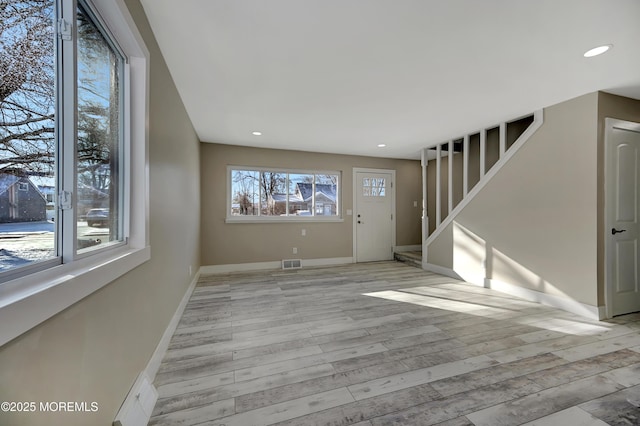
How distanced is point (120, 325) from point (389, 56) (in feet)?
8.41

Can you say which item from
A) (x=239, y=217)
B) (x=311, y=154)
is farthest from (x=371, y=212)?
(x=239, y=217)

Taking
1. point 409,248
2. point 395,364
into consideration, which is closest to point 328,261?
point 409,248

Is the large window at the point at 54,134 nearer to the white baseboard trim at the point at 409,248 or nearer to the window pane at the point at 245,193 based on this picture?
the window pane at the point at 245,193

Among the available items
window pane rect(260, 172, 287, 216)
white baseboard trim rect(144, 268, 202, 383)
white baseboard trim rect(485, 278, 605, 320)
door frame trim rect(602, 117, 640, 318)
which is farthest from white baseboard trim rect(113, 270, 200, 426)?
door frame trim rect(602, 117, 640, 318)

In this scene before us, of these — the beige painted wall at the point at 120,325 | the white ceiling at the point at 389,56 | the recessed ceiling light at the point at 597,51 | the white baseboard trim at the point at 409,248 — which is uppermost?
the white ceiling at the point at 389,56

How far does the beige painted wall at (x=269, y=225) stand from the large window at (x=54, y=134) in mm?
3370

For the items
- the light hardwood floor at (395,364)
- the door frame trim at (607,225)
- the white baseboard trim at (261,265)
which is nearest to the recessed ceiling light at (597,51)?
the door frame trim at (607,225)

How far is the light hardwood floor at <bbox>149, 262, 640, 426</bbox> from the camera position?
4.70 ft

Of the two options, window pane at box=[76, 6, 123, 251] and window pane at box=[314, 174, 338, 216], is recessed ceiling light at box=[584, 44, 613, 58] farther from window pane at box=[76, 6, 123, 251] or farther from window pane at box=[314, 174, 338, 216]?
window pane at box=[314, 174, 338, 216]

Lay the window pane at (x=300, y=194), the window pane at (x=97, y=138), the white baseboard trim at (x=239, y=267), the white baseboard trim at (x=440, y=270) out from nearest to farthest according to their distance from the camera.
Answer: the window pane at (x=97, y=138) → the white baseboard trim at (x=440, y=270) → the white baseboard trim at (x=239, y=267) → the window pane at (x=300, y=194)

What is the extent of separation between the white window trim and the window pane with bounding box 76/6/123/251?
0.23 ft

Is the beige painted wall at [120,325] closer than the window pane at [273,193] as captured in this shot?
Yes

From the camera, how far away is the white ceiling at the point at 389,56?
1.59m

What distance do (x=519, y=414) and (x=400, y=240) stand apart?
4693mm
